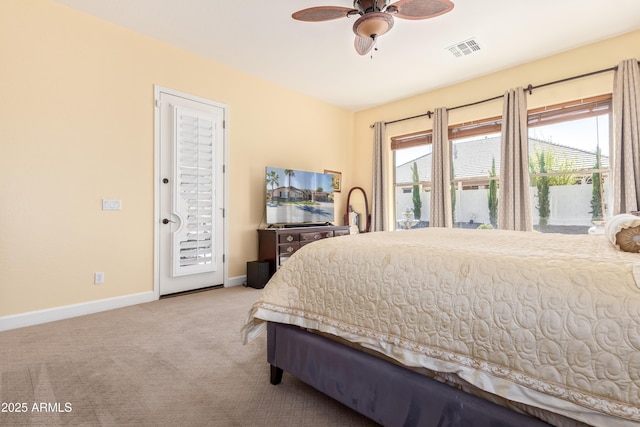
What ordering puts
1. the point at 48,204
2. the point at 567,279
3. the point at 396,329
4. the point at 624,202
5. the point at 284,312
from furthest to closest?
the point at 624,202, the point at 48,204, the point at 284,312, the point at 396,329, the point at 567,279

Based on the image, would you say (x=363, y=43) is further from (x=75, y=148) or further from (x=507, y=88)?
(x=75, y=148)

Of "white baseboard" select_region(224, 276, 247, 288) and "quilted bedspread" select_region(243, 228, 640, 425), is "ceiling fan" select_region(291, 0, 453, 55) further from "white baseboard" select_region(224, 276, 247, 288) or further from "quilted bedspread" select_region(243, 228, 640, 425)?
"white baseboard" select_region(224, 276, 247, 288)

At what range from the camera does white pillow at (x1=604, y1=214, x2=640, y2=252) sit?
1.26 metres

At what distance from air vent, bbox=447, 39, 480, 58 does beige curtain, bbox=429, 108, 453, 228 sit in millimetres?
1020

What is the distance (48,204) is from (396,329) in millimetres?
3219

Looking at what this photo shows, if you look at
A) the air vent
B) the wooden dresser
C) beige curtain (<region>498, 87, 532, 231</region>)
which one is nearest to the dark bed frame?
the wooden dresser

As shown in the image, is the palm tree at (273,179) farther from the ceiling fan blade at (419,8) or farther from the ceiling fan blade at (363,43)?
the ceiling fan blade at (419,8)

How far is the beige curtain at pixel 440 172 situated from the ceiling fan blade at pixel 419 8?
8.30 feet

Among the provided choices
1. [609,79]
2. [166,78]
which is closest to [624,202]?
[609,79]

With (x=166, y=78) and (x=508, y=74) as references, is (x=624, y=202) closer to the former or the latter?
(x=508, y=74)

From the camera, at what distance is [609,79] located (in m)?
3.39

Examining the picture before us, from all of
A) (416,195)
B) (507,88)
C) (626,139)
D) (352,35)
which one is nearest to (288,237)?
(416,195)

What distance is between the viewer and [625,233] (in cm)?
130

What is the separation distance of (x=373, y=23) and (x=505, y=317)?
7.36 feet
